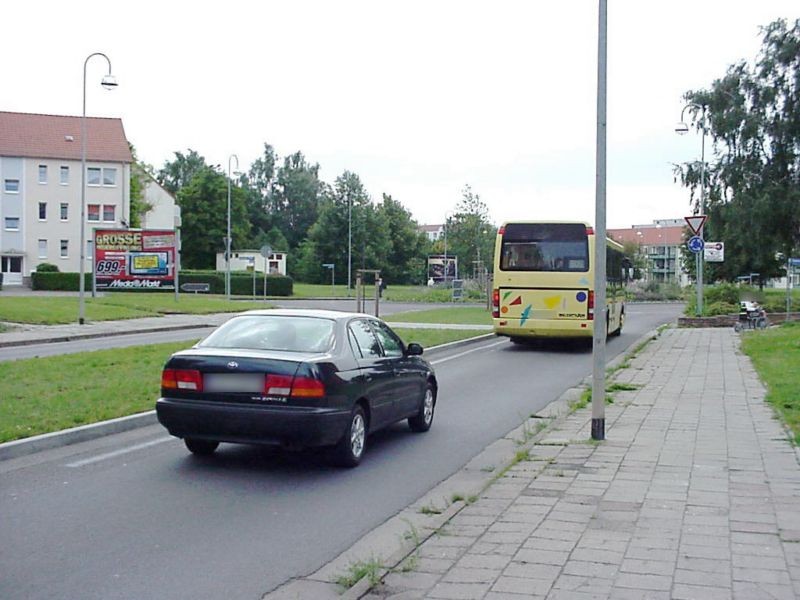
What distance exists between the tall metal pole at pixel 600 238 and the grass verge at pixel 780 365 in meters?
2.00

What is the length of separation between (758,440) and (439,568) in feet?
18.8

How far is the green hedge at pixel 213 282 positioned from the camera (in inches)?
2502

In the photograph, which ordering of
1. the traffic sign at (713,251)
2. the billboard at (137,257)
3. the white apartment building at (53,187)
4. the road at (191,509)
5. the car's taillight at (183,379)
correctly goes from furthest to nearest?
the white apartment building at (53,187)
the billboard at (137,257)
the traffic sign at (713,251)
the car's taillight at (183,379)
the road at (191,509)

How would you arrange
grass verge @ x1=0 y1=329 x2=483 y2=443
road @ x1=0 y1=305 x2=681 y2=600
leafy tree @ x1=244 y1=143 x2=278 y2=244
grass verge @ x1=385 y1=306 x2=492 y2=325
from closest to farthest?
road @ x1=0 y1=305 x2=681 y2=600 < grass verge @ x1=0 y1=329 x2=483 y2=443 < grass verge @ x1=385 y1=306 x2=492 y2=325 < leafy tree @ x1=244 y1=143 x2=278 y2=244

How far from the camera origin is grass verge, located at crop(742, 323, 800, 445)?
39.2 ft

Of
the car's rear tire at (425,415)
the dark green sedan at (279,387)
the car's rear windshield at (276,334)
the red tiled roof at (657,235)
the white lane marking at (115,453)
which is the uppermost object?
the red tiled roof at (657,235)

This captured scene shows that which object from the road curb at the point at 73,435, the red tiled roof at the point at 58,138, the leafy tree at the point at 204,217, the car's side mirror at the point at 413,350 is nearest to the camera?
the road curb at the point at 73,435

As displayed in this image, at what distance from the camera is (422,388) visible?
35.5ft

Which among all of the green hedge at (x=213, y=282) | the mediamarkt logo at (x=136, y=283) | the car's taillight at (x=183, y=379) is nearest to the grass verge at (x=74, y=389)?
the car's taillight at (x=183, y=379)

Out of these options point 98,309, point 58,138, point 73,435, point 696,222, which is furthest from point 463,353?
point 58,138

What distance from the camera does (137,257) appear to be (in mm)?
54188

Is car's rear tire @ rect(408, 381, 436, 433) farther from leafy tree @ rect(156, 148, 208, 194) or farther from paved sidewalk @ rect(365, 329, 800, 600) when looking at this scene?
leafy tree @ rect(156, 148, 208, 194)

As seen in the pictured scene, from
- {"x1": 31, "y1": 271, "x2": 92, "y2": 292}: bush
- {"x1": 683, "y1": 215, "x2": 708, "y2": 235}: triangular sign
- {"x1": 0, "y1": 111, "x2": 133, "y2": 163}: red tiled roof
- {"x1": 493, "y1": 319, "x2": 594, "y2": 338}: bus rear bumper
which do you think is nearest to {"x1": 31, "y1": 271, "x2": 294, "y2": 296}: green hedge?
{"x1": 31, "y1": 271, "x2": 92, "y2": 292}: bush

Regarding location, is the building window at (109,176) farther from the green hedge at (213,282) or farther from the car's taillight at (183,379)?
the car's taillight at (183,379)
